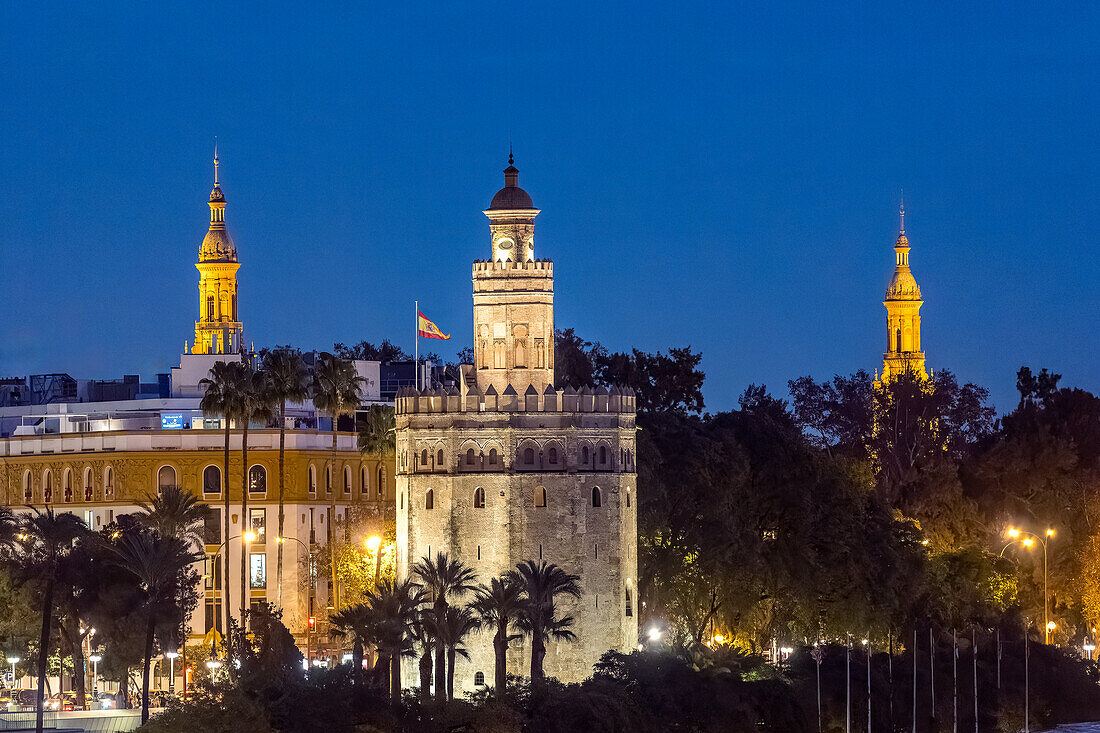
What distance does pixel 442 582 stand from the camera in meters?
84.5

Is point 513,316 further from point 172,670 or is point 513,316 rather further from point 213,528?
point 213,528

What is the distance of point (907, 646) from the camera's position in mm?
96688

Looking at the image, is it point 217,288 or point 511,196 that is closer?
point 511,196

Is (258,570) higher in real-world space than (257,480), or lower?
lower

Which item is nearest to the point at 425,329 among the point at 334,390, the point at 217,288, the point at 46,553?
the point at 334,390

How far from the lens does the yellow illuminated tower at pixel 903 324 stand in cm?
14600

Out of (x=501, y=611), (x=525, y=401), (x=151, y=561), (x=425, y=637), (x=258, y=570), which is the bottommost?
(x=425, y=637)

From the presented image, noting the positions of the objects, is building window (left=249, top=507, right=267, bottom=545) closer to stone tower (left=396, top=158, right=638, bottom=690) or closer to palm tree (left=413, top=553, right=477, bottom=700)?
stone tower (left=396, top=158, right=638, bottom=690)

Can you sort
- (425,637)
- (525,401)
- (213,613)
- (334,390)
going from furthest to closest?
(213,613)
(334,390)
(525,401)
(425,637)

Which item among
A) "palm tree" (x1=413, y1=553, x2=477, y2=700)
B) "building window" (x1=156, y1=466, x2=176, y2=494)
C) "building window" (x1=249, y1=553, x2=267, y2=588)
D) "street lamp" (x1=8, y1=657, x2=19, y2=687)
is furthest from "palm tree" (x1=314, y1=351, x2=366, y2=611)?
"palm tree" (x1=413, y1=553, x2=477, y2=700)

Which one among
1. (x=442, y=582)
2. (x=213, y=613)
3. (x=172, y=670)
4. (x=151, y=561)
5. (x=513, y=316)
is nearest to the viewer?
(x=442, y=582)

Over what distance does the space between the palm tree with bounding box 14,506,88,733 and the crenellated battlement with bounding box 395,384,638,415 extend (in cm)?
1371

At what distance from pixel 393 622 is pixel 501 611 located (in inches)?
150

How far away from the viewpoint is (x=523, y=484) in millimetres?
87875
